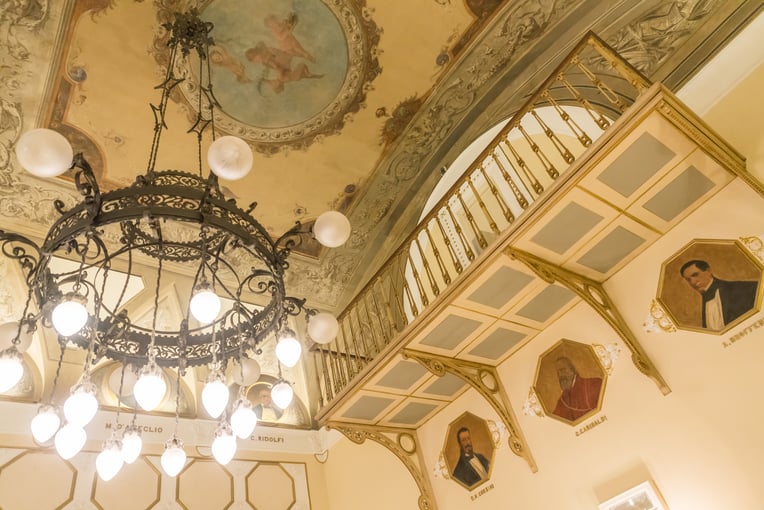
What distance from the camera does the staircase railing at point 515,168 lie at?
14.1ft

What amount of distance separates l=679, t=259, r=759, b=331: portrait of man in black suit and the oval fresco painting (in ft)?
16.7

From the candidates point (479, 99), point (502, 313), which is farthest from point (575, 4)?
point (502, 313)

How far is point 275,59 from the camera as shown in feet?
22.6

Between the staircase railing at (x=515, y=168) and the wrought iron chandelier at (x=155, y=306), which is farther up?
the staircase railing at (x=515, y=168)

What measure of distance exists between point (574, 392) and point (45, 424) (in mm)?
4240

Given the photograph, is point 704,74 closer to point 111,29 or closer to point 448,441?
point 448,441

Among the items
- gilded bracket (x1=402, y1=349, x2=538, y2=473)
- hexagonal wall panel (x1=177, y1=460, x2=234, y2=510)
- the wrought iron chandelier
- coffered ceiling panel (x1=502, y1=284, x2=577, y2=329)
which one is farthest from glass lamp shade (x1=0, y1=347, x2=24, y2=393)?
coffered ceiling panel (x1=502, y1=284, x2=577, y2=329)

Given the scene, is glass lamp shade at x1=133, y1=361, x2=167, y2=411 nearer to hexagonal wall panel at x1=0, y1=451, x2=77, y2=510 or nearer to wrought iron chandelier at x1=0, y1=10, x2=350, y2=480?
wrought iron chandelier at x1=0, y1=10, x2=350, y2=480

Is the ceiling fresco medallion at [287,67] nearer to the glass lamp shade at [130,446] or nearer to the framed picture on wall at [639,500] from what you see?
the glass lamp shade at [130,446]

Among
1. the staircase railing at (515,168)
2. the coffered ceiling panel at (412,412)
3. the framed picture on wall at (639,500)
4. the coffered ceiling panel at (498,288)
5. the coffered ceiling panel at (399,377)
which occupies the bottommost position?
the framed picture on wall at (639,500)

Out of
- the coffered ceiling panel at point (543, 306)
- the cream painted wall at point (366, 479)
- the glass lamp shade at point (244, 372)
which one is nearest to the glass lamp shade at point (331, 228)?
the glass lamp shade at point (244, 372)

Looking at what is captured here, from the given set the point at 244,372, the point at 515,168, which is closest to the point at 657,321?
the point at 515,168

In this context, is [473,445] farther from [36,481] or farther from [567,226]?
[36,481]

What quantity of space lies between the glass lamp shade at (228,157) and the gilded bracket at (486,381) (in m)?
2.57
